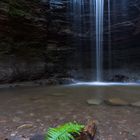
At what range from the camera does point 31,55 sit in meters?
10.1

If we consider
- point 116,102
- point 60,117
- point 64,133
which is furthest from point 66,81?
point 64,133

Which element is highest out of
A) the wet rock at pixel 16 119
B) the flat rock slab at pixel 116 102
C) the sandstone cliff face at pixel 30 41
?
the sandstone cliff face at pixel 30 41

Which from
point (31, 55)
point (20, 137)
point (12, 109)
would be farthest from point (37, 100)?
point (31, 55)

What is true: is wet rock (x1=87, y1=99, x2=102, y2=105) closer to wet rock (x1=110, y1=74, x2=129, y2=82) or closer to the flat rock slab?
the flat rock slab

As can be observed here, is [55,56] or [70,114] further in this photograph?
[55,56]

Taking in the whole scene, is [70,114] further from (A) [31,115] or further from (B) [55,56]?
(B) [55,56]

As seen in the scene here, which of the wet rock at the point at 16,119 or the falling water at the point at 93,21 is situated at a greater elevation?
the falling water at the point at 93,21

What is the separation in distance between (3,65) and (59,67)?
2.73 m

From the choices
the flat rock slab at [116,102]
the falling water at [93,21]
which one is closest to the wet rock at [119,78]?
the falling water at [93,21]

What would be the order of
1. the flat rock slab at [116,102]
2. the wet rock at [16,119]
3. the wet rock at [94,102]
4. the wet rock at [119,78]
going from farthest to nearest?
A: the wet rock at [119,78] → the wet rock at [94,102] → the flat rock slab at [116,102] → the wet rock at [16,119]

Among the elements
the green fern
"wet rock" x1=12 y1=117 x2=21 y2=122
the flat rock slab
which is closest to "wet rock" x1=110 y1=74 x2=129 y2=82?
the flat rock slab

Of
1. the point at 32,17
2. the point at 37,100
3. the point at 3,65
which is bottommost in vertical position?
the point at 37,100

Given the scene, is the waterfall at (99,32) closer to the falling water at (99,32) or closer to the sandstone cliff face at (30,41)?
the falling water at (99,32)

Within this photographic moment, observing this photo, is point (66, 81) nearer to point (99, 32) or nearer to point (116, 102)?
point (99, 32)
